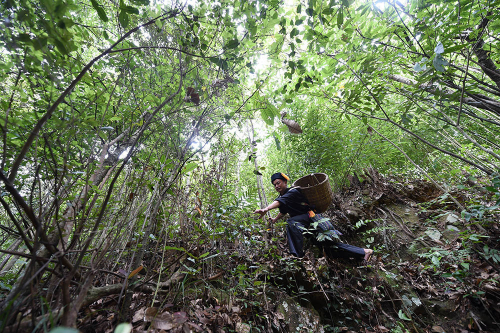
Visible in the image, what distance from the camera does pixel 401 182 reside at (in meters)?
4.43

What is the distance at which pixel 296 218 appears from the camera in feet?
10.9

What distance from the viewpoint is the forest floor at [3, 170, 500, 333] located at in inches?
55.4

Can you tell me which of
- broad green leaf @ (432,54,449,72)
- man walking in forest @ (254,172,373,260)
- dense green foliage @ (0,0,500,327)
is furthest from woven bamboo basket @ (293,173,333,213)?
broad green leaf @ (432,54,449,72)

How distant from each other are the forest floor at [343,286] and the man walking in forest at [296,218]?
17 cm

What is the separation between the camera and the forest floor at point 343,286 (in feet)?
4.61

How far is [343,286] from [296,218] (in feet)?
3.62

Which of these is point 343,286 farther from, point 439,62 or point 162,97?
point 162,97

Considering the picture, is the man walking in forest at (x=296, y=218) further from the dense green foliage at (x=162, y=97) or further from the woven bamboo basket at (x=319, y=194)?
the dense green foliage at (x=162, y=97)

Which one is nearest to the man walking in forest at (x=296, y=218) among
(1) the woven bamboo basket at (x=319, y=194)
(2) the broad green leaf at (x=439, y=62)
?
(1) the woven bamboo basket at (x=319, y=194)

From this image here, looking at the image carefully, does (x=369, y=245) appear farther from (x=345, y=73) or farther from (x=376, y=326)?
(x=345, y=73)

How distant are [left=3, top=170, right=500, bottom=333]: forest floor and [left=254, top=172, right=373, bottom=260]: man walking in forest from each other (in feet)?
0.57

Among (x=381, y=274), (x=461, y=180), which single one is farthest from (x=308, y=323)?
(x=461, y=180)

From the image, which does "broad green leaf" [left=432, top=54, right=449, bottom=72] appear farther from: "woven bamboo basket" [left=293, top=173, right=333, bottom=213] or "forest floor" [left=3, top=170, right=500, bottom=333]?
"woven bamboo basket" [left=293, top=173, right=333, bottom=213]

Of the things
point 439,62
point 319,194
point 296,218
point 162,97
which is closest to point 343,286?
point 296,218
